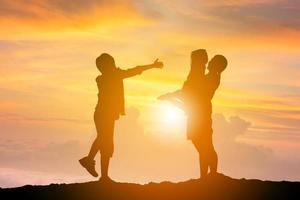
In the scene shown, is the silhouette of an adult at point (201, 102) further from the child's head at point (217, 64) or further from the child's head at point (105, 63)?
the child's head at point (105, 63)

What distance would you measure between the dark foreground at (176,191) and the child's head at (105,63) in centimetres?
329

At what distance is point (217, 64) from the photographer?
59.0 ft

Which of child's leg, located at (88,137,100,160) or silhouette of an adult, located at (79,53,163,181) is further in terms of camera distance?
child's leg, located at (88,137,100,160)

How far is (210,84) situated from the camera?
17891 mm

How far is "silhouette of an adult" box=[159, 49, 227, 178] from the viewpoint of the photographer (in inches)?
702

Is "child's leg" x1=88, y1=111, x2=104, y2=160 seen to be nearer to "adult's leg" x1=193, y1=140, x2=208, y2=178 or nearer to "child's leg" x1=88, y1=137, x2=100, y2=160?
"child's leg" x1=88, y1=137, x2=100, y2=160

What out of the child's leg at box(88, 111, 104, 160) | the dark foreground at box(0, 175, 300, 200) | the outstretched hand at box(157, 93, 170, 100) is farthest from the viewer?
the child's leg at box(88, 111, 104, 160)

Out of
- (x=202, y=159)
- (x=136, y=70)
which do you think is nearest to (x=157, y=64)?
(x=136, y=70)

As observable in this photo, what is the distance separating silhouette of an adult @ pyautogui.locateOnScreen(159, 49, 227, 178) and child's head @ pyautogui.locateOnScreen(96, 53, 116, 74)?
1704 mm

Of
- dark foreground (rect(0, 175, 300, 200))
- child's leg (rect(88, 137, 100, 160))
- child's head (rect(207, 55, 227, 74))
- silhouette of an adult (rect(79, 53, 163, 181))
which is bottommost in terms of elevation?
dark foreground (rect(0, 175, 300, 200))

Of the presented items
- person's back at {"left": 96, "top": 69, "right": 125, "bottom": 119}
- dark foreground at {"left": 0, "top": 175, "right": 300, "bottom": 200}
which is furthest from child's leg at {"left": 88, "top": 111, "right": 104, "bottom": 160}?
dark foreground at {"left": 0, "top": 175, "right": 300, "bottom": 200}

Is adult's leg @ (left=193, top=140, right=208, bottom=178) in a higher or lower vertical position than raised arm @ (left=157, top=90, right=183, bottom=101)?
lower

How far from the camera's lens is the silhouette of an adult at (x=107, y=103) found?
18.2m

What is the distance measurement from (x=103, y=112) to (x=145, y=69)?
69.3 inches
